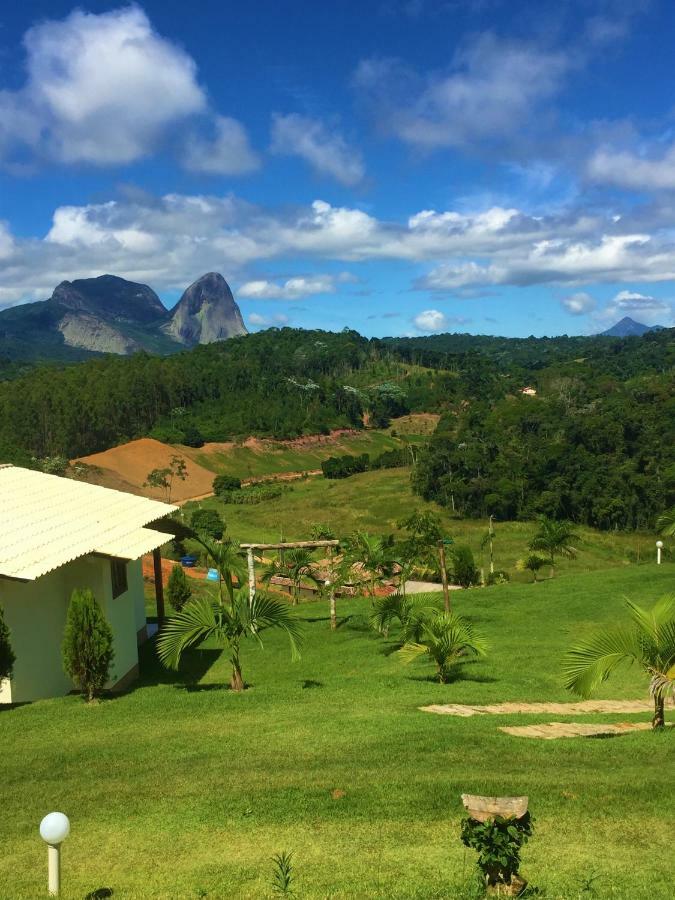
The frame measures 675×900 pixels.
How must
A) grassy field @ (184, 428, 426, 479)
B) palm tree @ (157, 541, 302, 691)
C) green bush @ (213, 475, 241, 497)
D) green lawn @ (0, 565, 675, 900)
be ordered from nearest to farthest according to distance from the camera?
green lawn @ (0, 565, 675, 900), palm tree @ (157, 541, 302, 691), green bush @ (213, 475, 241, 497), grassy field @ (184, 428, 426, 479)

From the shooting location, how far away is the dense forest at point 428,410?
62.4 meters

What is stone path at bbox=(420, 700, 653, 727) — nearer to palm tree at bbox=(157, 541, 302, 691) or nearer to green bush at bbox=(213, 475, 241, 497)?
palm tree at bbox=(157, 541, 302, 691)

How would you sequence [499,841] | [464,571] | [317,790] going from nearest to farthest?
[499,841]
[317,790]
[464,571]

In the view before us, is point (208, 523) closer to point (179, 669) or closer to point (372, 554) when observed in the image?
point (372, 554)

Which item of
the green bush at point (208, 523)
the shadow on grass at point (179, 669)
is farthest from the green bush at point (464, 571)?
the green bush at point (208, 523)

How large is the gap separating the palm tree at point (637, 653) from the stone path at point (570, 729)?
25.8 inches

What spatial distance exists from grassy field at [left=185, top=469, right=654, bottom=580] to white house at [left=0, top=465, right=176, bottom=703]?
28.2 metres

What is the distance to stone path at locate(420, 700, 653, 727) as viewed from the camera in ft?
36.6

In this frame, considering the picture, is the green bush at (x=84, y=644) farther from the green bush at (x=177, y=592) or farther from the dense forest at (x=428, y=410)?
the dense forest at (x=428, y=410)

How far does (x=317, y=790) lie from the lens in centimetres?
731

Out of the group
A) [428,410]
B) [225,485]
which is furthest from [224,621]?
[428,410]

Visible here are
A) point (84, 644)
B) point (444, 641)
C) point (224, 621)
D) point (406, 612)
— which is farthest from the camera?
point (406, 612)

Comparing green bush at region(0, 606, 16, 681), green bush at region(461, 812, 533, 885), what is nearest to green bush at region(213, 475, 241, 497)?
green bush at region(0, 606, 16, 681)

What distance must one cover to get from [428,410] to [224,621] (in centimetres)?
12160
